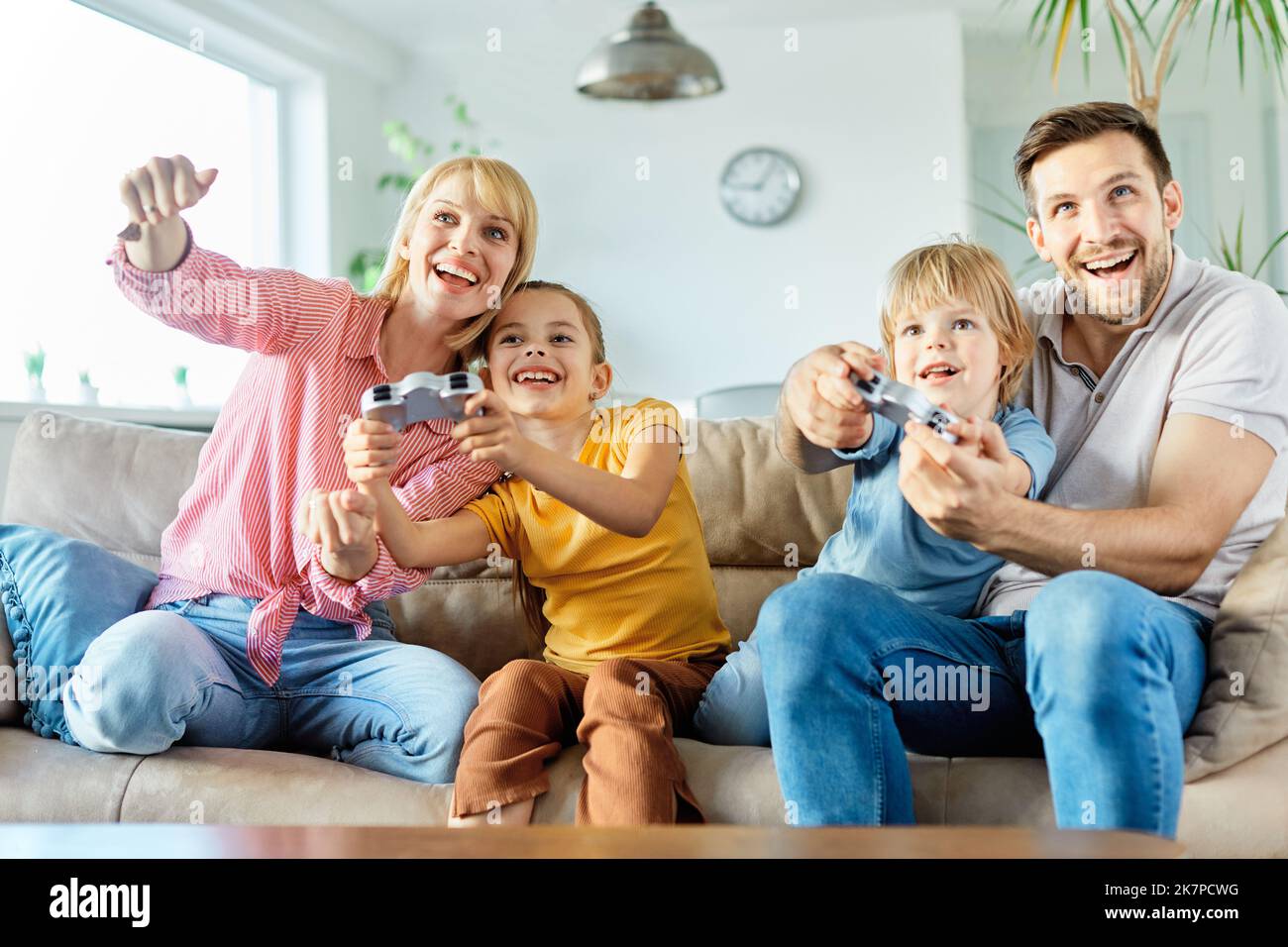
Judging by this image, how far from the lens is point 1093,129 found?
1.49 metres

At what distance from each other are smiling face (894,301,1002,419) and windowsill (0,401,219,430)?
8.81 ft

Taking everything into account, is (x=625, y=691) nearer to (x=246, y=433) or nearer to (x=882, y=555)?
(x=882, y=555)

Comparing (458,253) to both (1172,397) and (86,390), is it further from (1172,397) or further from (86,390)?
(86,390)

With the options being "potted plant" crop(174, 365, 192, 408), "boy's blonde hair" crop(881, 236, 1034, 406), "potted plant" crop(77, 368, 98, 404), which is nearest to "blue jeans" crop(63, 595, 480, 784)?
"boy's blonde hair" crop(881, 236, 1034, 406)

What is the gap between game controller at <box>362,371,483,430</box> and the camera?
125cm

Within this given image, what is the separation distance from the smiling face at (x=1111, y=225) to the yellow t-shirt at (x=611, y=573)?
1.84ft

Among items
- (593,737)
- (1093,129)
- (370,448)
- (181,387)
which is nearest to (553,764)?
(593,737)

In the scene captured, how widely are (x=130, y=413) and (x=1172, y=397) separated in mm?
3452

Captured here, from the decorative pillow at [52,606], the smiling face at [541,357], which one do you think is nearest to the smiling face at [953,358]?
the smiling face at [541,357]

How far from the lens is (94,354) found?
159 inches

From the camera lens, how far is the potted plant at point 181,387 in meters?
4.22

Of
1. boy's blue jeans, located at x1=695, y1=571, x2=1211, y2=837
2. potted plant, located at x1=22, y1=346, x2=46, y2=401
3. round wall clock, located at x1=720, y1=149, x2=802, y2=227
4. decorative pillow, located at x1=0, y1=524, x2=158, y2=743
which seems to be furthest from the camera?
round wall clock, located at x1=720, y1=149, x2=802, y2=227

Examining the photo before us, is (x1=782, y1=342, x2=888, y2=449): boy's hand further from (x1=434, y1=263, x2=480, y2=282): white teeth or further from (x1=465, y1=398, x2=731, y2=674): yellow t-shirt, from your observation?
(x1=434, y1=263, x2=480, y2=282): white teeth

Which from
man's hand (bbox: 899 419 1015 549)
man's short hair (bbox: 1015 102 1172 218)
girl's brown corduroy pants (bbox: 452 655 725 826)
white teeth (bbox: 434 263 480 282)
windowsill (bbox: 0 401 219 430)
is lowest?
girl's brown corduroy pants (bbox: 452 655 725 826)
